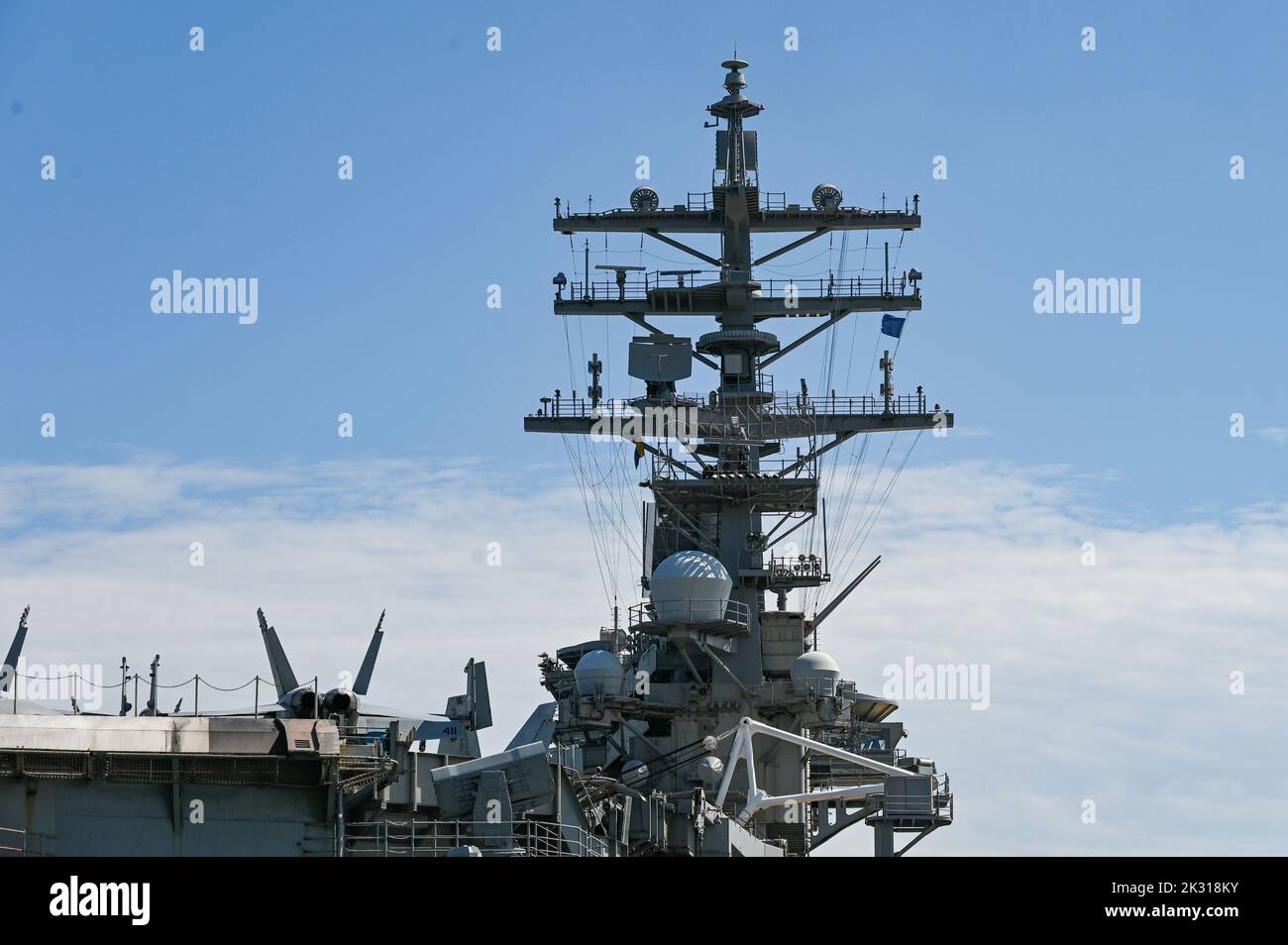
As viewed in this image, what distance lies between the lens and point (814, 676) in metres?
Answer: 35.8

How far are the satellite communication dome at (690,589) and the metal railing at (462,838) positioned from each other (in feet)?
26.2

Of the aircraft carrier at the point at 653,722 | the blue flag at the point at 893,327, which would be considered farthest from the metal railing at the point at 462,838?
the blue flag at the point at 893,327

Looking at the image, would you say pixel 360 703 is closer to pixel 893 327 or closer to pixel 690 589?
pixel 690 589

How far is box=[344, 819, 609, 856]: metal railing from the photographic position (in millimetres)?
24688

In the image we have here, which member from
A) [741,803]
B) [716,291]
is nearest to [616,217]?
[716,291]

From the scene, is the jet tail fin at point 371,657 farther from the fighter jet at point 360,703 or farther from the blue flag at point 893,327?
the blue flag at point 893,327

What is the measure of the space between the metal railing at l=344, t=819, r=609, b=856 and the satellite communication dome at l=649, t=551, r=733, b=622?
7974 mm

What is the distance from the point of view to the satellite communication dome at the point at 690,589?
35.1 m

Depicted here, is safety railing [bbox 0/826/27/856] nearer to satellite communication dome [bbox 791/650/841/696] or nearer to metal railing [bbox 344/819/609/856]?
metal railing [bbox 344/819/609/856]

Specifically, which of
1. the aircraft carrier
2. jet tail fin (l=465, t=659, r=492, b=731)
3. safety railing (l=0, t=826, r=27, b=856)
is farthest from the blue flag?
safety railing (l=0, t=826, r=27, b=856)

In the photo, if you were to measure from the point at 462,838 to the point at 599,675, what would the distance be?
391 inches

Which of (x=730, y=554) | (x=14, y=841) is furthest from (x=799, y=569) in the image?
(x=14, y=841)
